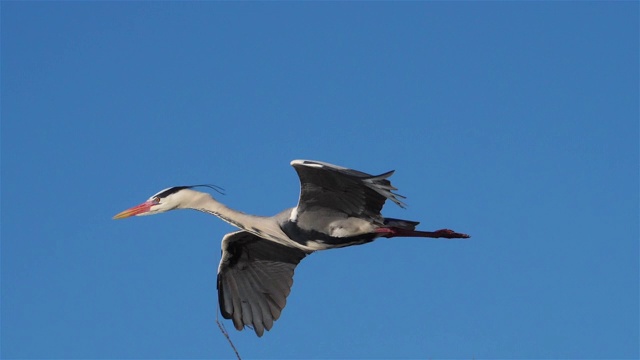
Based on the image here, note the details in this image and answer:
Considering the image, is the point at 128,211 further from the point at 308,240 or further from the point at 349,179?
the point at 349,179

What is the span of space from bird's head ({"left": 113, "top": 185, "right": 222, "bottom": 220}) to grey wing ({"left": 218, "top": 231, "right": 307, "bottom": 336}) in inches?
41.6

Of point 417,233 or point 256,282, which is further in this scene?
point 256,282

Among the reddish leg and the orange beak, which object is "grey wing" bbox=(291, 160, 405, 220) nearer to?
the reddish leg

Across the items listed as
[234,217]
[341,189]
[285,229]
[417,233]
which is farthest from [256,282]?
[341,189]

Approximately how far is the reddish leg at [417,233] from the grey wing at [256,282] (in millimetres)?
1748

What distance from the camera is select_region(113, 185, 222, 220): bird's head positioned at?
10.7 meters

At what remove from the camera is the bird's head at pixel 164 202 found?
1072 cm

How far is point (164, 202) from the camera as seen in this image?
10836 millimetres

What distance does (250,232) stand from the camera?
35.5ft

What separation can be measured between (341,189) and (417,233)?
4.01 feet

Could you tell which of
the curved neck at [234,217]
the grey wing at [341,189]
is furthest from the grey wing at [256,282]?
the grey wing at [341,189]

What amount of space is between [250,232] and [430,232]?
2011 mm

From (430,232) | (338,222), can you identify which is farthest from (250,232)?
(430,232)

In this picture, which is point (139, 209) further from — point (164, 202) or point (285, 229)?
point (285, 229)
